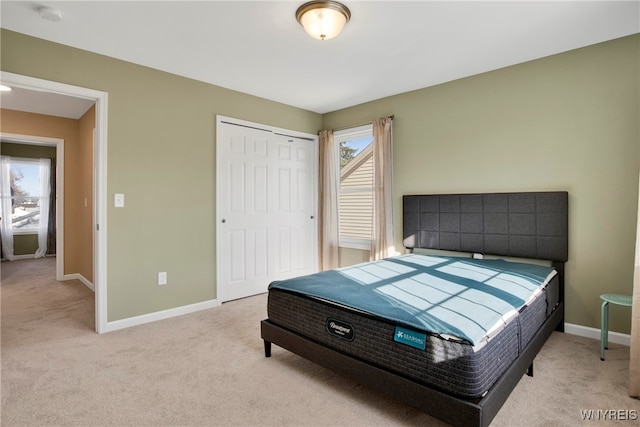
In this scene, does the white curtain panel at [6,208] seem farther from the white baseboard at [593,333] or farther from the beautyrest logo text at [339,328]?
the white baseboard at [593,333]

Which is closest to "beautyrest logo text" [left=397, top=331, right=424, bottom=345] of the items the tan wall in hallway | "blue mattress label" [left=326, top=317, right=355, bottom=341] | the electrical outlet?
"blue mattress label" [left=326, top=317, right=355, bottom=341]

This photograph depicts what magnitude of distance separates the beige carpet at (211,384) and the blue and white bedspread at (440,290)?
0.54 m

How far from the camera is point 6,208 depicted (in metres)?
6.51

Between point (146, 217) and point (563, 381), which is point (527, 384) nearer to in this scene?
point (563, 381)

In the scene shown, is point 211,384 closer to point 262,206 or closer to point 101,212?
point 101,212

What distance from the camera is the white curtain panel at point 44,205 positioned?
→ 681 cm

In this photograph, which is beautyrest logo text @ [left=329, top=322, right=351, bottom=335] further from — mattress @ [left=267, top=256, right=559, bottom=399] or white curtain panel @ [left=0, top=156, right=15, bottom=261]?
Answer: white curtain panel @ [left=0, top=156, right=15, bottom=261]

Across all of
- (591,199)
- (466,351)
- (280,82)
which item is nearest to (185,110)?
(280,82)

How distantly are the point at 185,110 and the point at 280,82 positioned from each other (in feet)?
3.41

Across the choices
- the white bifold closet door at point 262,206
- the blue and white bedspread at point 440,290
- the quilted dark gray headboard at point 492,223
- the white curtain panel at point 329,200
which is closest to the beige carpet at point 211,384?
the blue and white bedspread at point 440,290

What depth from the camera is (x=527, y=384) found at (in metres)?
2.07

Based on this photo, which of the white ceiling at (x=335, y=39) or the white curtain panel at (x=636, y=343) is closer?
the white curtain panel at (x=636, y=343)

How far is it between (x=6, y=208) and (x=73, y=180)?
9.32 ft

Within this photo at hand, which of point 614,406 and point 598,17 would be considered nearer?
point 614,406
